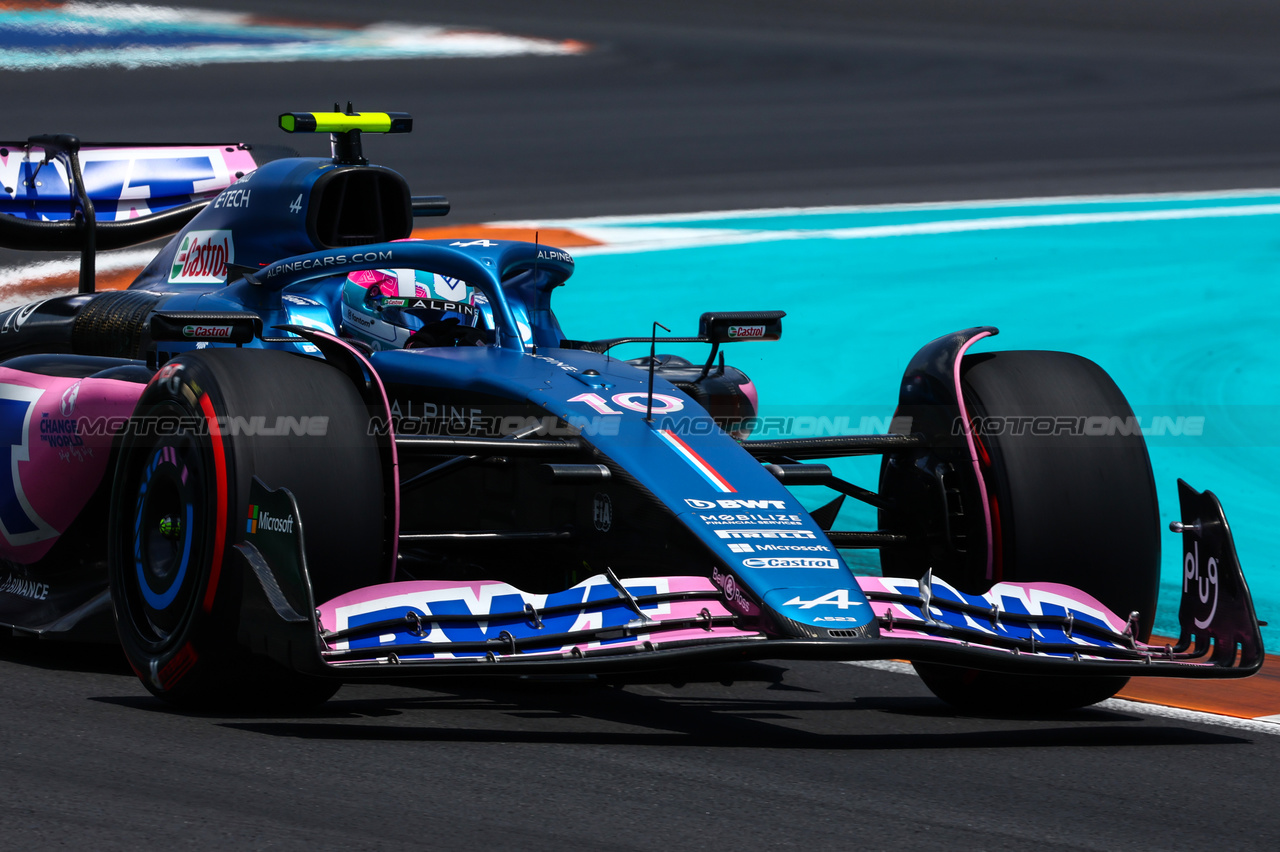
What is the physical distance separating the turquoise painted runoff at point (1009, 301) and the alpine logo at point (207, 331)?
3482mm

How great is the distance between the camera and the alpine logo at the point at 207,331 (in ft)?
17.2

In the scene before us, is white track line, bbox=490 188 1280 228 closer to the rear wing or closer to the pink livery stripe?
the rear wing

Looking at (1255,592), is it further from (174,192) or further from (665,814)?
(174,192)

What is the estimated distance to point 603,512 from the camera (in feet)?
16.6

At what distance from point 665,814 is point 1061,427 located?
7.03 ft

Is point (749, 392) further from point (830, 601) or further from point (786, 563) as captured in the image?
point (830, 601)

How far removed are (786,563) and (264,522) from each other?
1.37 meters

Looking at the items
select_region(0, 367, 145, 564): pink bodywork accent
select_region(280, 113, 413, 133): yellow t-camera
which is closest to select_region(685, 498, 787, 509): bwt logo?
select_region(0, 367, 145, 564): pink bodywork accent

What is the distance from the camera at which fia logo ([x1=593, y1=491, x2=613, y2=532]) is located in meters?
5.02

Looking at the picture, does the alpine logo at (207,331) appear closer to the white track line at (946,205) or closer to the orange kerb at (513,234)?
the orange kerb at (513,234)

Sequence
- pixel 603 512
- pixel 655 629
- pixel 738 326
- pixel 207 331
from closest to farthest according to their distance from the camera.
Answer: pixel 655 629, pixel 603 512, pixel 207 331, pixel 738 326

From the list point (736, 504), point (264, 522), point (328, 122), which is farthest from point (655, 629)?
point (328, 122)

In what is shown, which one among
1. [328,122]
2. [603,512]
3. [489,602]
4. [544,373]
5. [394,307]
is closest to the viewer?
[489,602]

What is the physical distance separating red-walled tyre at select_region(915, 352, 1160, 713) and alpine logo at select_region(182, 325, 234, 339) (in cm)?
236
